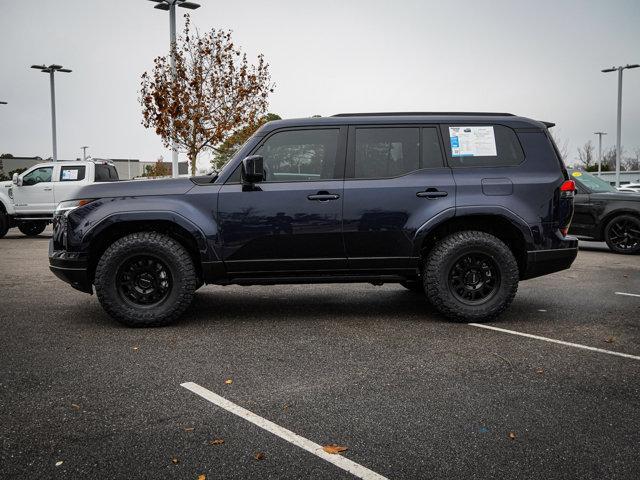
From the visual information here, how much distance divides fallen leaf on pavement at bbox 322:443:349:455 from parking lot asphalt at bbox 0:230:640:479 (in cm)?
4

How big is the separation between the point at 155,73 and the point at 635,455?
20.6 m

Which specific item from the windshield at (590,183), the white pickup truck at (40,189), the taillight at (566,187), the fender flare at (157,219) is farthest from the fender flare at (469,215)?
the white pickup truck at (40,189)

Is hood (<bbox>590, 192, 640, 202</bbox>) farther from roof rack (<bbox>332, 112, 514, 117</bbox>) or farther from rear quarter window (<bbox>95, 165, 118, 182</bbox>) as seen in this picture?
rear quarter window (<bbox>95, 165, 118, 182</bbox>)

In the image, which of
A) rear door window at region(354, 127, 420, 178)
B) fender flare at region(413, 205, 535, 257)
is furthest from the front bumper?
fender flare at region(413, 205, 535, 257)

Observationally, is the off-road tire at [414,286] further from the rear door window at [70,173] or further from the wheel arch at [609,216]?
the rear door window at [70,173]

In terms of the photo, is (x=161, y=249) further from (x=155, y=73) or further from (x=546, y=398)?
(x=155, y=73)

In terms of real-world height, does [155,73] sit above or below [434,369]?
above

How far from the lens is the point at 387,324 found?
5742mm

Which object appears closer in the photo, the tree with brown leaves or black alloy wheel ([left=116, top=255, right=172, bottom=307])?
black alloy wheel ([left=116, top=255, right=172, bottom=307])

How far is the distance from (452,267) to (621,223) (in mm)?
7472

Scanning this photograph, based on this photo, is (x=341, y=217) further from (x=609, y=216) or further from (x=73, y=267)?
(x=609, y=216)

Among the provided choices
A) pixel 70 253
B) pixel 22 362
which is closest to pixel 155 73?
pixel 70 253

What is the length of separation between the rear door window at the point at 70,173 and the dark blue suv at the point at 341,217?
465 inches

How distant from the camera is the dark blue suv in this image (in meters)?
5.49
